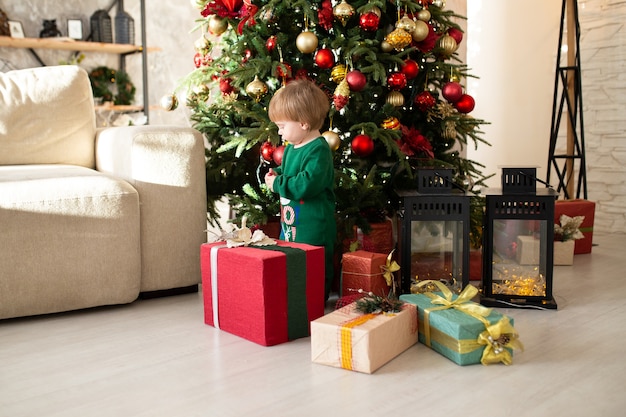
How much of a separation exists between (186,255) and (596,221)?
283 cm

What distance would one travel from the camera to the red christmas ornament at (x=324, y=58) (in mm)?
2594

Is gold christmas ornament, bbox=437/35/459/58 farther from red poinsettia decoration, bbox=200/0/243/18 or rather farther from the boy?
red poinsettia decoration, bbox=200/0/243/18

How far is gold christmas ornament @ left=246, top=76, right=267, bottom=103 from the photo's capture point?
2.67 m

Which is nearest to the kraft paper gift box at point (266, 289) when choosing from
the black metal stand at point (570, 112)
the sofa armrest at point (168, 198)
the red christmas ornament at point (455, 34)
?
the sofa armrest at point (168, 198)

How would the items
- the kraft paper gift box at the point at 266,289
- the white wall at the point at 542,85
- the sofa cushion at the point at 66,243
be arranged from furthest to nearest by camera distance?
the white wall at the point at 542,85 → the sofa cushion at the point at 66,243 → the kraft paper gift box at the point at 266,289

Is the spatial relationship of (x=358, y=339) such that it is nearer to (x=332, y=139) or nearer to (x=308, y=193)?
(x=308, y=193)

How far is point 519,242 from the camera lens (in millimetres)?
2340

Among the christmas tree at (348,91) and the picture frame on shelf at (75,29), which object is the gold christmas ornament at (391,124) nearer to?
the christmas tree at (348,91)

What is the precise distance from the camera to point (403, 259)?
239 centimetres

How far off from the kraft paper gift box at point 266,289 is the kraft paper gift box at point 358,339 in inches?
7.4

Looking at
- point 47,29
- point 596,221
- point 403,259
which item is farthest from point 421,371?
point 47,29

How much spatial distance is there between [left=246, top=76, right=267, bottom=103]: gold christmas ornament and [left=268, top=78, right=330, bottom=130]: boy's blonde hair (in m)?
0.37

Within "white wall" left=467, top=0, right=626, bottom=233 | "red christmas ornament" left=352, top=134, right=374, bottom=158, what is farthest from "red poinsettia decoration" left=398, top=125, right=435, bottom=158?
"white wall" left=467, top=0, right=626, bottom=233

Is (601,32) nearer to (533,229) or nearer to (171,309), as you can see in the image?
(533,229)
